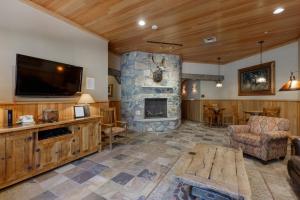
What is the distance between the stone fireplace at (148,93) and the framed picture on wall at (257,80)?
109 inches

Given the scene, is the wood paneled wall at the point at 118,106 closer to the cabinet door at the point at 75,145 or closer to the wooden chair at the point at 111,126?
the wooden chair at the point at 111,126

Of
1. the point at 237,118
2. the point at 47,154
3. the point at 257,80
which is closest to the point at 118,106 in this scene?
the point at 47,154

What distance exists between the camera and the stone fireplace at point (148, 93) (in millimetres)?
5680

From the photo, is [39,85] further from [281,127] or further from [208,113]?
[208,113]

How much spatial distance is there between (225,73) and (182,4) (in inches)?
219

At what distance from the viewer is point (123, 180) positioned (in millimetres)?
2434

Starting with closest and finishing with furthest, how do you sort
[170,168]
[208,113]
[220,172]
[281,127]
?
[220,172]
[170,168]
[281,127]
[208,113]

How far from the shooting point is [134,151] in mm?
3695

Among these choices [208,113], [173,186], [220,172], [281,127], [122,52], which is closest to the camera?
[220,172]

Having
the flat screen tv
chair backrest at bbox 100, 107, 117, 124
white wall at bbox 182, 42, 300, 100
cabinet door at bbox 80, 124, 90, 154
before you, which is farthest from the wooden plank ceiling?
cabinet door at bbox 80, 124, 90, 154

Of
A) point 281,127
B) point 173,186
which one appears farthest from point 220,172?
point 281,127

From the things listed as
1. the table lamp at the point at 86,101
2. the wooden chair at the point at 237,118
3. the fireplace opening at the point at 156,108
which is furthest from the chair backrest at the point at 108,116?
the wooden chair at the point at 237,118

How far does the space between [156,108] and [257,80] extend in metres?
3.92

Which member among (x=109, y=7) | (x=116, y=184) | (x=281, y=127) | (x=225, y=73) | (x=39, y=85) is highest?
(x=109, y=7)
